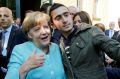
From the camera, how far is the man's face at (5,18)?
221 inches

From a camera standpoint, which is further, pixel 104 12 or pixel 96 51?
pixel 104 12

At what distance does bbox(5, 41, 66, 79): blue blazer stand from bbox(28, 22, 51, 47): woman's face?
0.21 feet

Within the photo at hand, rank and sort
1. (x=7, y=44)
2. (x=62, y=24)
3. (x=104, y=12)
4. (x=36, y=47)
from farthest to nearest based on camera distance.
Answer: (x=104, y=12)
(x=7, y=44)
(x=62, y=24)
(x=36, y=47)

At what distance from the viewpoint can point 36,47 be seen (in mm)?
2717

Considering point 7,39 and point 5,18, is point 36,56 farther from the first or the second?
point 5,18

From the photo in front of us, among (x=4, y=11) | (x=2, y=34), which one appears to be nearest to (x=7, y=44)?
(x=2, y=34)

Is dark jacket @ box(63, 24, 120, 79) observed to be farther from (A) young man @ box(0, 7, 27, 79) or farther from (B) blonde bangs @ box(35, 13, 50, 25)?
(A) young man @ box(0, 7, 27, 79)

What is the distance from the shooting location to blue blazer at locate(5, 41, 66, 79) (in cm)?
255

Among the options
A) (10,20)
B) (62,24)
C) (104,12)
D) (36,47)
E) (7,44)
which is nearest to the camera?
(36,47)

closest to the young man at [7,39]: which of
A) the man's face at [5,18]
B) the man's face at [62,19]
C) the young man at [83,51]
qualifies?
the man's face at [5,18]

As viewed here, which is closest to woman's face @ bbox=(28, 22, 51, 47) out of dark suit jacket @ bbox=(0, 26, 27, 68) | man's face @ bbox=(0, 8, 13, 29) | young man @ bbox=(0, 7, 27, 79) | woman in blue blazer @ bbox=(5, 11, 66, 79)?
woman in blue blazer @ bbox=(5, 11, 66, 79)

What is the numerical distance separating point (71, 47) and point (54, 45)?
15cm

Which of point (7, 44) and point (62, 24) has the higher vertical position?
point (62, 24)

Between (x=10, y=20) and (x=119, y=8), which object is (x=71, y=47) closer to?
(x=10, y=20)
